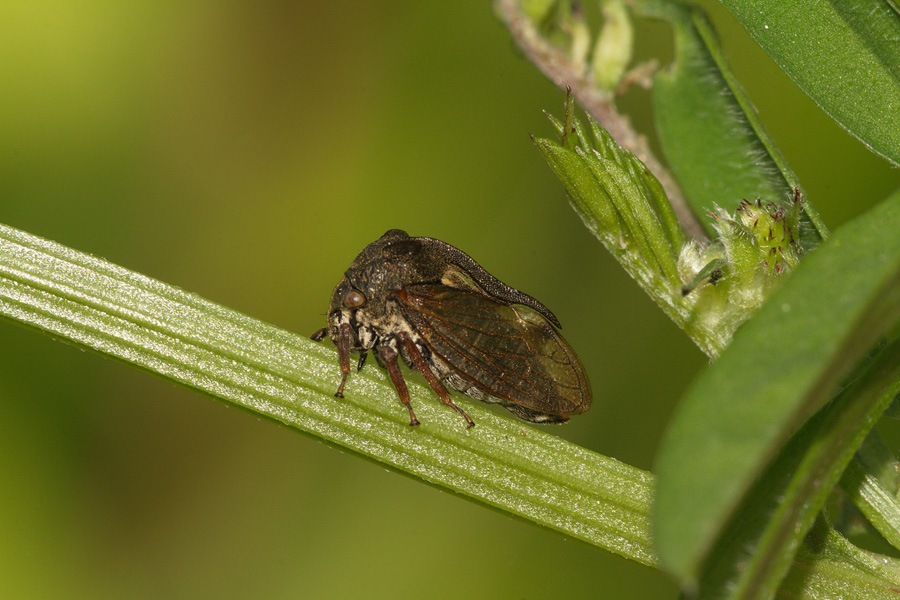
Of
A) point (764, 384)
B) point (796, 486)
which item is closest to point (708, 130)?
point (796, 486)

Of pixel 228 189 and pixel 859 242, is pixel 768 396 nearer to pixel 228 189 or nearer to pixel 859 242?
pixel 859 242

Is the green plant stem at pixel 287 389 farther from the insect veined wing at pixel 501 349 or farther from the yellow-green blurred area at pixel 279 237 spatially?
the yellow-green blurred area at pixel 279 237

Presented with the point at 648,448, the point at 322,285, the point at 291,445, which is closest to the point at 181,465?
the point at 291,445

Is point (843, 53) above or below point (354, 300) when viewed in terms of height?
above

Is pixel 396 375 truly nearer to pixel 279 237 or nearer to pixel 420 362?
pixel 420 362

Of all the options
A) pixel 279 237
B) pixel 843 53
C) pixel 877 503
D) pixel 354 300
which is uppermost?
pixel 843 53

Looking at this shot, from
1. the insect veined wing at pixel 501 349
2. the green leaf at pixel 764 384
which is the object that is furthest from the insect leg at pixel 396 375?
the green leaf at pixel 764 384
